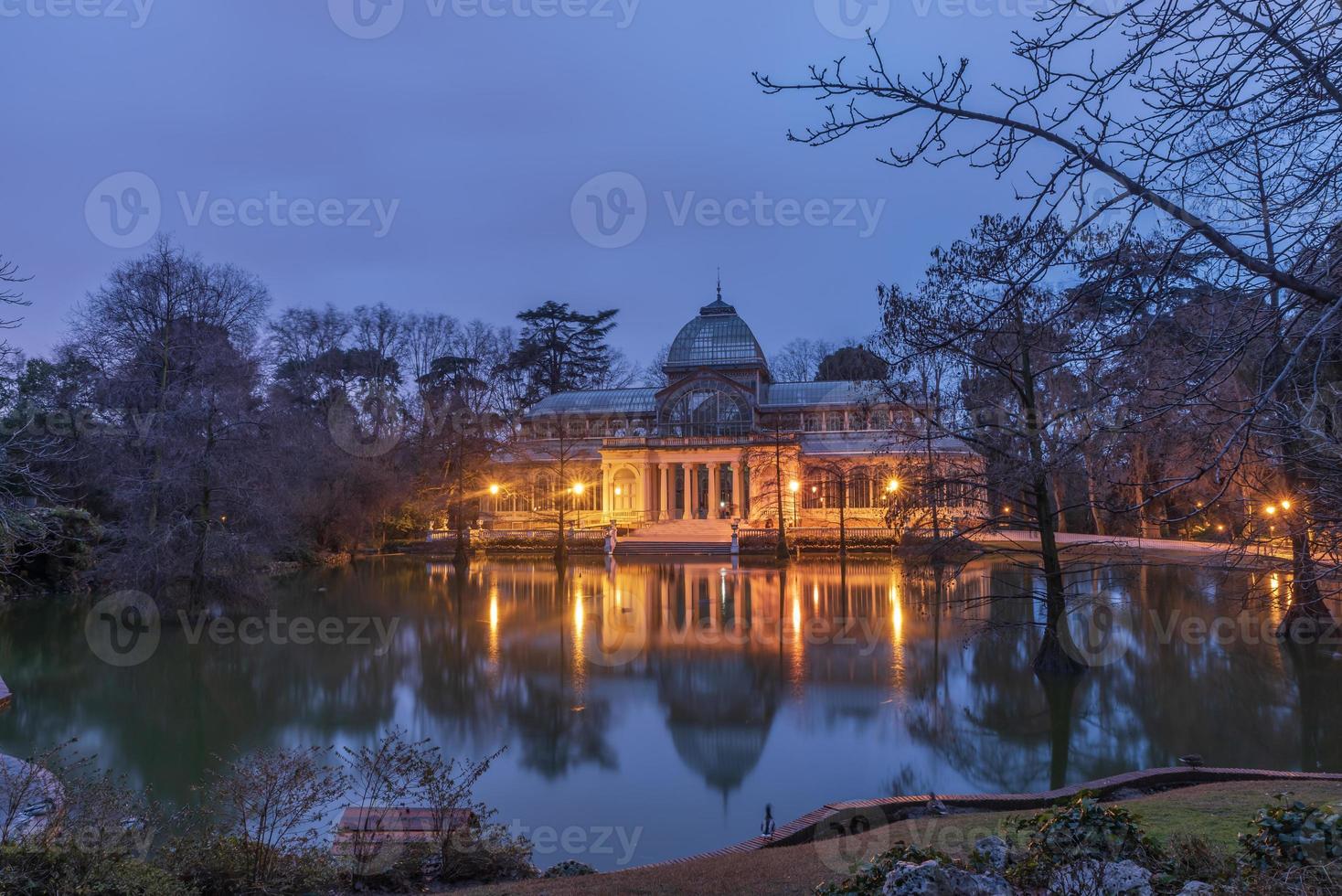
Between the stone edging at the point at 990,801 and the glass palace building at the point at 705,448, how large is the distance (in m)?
29.5

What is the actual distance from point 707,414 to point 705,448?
102 inches

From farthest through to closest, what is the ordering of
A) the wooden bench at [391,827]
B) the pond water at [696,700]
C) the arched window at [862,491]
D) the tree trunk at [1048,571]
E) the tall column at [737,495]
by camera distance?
1. the tall column at [737,495]
2. the arched window at [862,491]
3. the tree trunk at [1048,571]
4. the pond water at [696,700]
5. the wooden bench at [391,827]

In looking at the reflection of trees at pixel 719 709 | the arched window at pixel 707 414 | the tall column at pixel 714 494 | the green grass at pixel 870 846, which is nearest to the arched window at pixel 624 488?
the arched window at pixel 707 414

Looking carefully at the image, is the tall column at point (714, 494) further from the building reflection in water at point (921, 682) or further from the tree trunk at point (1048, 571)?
the tree trunk at point (1048, 571)

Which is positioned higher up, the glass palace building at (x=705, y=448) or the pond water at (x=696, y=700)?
the glass palace building at (x=705, y=448)

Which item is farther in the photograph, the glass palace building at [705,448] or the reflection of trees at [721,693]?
the glass palace building at [705,448]

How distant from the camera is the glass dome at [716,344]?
48156 millimetres

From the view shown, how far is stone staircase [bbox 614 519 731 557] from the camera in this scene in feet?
114

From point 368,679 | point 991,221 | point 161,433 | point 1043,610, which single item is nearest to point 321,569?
point 161,433

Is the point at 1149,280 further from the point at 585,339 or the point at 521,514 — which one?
the point at 585,339

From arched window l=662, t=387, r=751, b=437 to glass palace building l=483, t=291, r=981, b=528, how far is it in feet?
0.17

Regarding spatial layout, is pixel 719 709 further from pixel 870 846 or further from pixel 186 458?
pixel 186 458

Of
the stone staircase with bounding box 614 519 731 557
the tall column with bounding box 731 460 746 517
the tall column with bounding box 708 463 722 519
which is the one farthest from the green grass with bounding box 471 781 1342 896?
the tall column with bounding box 708 463 722 519

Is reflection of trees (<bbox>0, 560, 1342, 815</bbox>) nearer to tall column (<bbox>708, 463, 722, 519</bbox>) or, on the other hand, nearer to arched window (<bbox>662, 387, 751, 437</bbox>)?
tall column (<bbox>708, 463, 722, 519</bbox>)
